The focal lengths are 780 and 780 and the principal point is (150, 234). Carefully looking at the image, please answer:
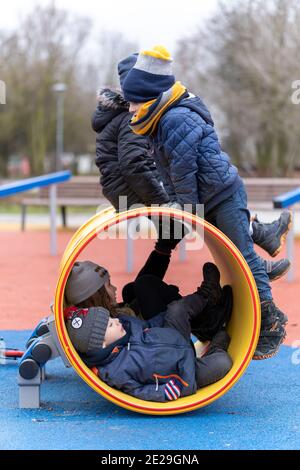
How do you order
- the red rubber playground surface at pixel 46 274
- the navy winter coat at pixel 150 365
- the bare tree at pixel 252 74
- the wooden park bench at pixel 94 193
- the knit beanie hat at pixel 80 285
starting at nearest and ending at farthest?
1. the navy winter coat at pixel 150 365
2. the knit beanie hat at pixel 80 285
3. the red rubber playground surface at pixel 46 274
4. the wooden park bench at pixel 94 193
5. the bare tree at pixel 252 74

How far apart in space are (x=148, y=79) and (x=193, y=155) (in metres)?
0.51

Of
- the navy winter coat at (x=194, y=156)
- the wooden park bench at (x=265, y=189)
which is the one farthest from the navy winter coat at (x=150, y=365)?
the wooden park bench at (x=265, y=189)

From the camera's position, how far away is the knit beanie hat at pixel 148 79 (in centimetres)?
413

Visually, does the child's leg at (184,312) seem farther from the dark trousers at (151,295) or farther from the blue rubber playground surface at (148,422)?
the blue rubber playground surface at (148,422)

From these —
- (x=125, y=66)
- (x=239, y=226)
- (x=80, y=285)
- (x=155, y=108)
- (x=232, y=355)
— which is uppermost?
(x=125, y=66)

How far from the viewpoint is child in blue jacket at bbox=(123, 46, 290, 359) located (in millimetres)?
3992

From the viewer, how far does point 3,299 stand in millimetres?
7145

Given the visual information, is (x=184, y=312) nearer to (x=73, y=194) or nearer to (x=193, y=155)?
(x=193, y=155)

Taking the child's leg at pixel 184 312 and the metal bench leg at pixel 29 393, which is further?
the child's leg at pixel 184 312

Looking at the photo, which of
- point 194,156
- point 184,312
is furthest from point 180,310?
point 194,156

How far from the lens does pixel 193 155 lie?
3967 mm

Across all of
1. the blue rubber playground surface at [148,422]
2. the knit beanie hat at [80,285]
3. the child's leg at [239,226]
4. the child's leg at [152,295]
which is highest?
the child's leg at [239,226]
